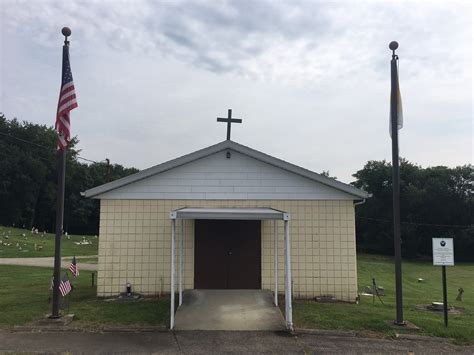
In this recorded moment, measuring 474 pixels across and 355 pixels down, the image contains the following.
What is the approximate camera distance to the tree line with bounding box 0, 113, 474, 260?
52.3 meters

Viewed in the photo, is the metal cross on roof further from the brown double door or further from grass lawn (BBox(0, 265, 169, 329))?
grass lawn (BBox(0, 265, 169, 329))

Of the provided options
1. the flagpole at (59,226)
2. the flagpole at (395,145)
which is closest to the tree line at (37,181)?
the flagpole at (59,226)

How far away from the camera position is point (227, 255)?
12.6 m

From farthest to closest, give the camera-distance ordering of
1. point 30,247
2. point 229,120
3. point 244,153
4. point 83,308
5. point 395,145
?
1. point 30,247
2. point 229,120
3. point 244,153
4. point 83,308
5. point 395,145

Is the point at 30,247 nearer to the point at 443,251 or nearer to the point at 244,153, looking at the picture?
the point at 244,153

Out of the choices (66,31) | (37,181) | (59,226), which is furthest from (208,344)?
(37,181)

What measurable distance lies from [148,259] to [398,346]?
7235mm

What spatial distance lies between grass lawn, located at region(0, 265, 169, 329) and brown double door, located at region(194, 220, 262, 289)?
5.04ft

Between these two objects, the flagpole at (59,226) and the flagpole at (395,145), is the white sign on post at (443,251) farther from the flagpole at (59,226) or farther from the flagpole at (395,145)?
the flagpole at (59,226)

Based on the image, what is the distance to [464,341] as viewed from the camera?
327 inches

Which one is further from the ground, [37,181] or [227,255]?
[37,181]

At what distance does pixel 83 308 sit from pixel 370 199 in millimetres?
50924

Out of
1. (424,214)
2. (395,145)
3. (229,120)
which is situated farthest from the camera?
(424,214)

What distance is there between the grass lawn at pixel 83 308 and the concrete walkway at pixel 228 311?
23.5 inches
